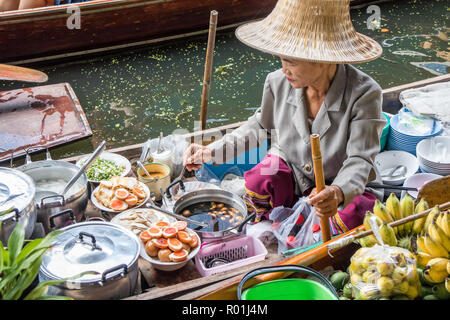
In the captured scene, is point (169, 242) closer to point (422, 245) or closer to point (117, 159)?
point (117, 159)

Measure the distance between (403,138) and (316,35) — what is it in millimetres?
1649

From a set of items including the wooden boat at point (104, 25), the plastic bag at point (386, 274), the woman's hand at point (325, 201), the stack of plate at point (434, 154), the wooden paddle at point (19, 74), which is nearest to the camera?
the plastic bag at point (386, 274)

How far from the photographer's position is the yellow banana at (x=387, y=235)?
5.54ft

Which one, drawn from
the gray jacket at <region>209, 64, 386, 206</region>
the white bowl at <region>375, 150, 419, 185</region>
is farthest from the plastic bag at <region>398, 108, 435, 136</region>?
the gray jacket at <region>209, 64, 386, 206</region>

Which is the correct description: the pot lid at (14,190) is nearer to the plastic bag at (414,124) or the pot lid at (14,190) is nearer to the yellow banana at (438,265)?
the yellow banana at (438,265)

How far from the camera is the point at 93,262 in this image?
1843 millimetres

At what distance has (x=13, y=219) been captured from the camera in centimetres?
190

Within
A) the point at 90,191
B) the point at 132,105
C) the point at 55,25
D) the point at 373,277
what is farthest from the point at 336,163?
the point at 55,25

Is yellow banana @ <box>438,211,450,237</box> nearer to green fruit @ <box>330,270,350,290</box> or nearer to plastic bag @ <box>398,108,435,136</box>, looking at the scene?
green fruit @ <box>330,270,350,290</box>

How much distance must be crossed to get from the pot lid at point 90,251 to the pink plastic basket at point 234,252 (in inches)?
20.8

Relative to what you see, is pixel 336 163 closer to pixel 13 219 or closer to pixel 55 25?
pixel 13 219

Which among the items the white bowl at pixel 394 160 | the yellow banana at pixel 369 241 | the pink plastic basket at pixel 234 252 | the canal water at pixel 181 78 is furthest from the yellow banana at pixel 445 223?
the canal water at pixel 181 78

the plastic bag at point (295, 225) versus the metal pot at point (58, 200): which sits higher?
the metal pot at point (58, 200)

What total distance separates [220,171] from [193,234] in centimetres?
95
